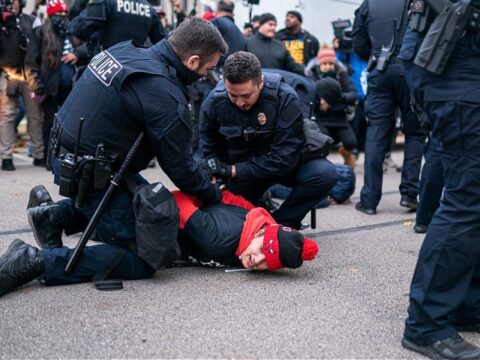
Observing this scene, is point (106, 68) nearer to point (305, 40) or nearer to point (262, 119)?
point (262, 119)

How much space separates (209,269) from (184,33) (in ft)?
4.17

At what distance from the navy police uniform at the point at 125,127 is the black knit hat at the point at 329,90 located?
3667 millimetres

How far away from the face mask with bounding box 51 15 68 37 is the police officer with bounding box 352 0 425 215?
126 inches

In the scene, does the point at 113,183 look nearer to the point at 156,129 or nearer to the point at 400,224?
the point at 156,129

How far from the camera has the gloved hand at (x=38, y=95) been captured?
24.2 ft

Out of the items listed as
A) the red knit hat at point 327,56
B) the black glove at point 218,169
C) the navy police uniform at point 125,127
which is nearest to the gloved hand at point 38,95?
the red knit hat at point 327,56

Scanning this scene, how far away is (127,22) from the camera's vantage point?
6.54m

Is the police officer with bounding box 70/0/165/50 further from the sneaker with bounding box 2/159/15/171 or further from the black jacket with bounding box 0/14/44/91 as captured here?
the sneaker with bounding box 2/159/15/171

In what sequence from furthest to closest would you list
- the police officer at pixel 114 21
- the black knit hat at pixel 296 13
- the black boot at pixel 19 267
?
the black knit hat at pixel 296 13, the police officer at pixel 114 21, the black boot at pixel 19 267

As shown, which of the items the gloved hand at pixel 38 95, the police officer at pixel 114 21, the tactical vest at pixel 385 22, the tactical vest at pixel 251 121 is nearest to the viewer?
the tactical vest at pixel 251 121

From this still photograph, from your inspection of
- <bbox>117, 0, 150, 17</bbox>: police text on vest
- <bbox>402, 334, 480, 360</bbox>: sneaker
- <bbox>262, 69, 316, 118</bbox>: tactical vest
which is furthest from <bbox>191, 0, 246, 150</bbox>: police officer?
<bbox>402, 334, 480, 360</bbox>: sneaker

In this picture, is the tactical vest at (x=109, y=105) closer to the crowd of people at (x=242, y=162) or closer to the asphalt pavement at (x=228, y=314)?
the crowd of people at (x=242, y=162)

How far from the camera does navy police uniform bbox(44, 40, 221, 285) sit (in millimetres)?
3482

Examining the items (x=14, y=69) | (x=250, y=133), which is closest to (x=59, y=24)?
(x=14, y=69)
